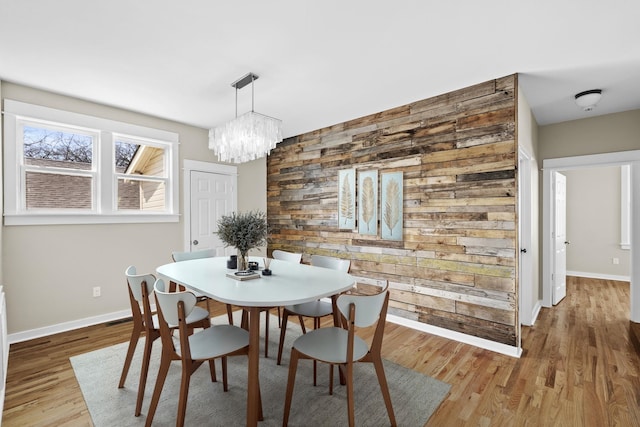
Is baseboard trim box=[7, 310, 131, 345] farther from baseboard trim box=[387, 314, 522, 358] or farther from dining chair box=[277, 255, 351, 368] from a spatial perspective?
baseboard trim box=[387, 314, 522, 358]

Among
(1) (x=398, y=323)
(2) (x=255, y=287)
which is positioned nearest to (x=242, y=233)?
(2) (x=255, y=287)

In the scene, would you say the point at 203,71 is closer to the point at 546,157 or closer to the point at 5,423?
the point at 5,423

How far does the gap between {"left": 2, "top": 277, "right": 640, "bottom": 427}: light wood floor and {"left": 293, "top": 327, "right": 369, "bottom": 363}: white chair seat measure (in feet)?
2.29

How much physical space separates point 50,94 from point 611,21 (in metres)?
4.92

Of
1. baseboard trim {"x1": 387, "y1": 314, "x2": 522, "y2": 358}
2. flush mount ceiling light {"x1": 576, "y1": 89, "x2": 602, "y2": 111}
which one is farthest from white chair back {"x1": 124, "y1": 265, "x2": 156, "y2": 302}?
flush mount ceiling light {"x1": 576, "y1": 89, "x2": 602, "y2": 111}

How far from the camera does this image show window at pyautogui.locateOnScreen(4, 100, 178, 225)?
9.84 ft

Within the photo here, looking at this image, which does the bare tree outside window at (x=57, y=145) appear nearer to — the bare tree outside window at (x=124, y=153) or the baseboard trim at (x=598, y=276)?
the bare tree outside window at (x=124, y=153)

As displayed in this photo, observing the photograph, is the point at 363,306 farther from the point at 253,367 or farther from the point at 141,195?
the point at 141,195

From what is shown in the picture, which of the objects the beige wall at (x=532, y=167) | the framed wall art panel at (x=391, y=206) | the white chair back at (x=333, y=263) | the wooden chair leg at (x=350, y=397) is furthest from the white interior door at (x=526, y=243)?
the wooden chair leg at (x=350, y=397)

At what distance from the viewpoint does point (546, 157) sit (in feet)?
13.4

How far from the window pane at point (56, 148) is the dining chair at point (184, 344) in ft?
8.48

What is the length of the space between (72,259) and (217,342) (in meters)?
2.58

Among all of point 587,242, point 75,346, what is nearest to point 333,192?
point 75,346

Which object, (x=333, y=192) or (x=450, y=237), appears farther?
(x=333, y=192)
